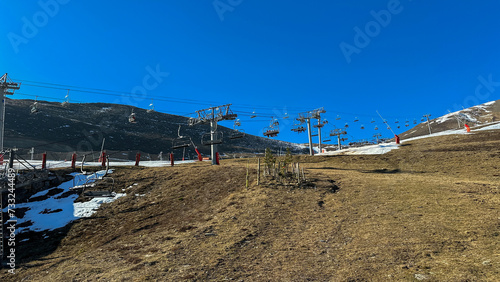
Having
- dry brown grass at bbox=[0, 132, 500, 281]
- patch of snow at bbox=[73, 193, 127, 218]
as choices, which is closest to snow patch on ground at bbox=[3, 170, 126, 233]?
patch of snow at bbox=[73, 193, 127, 218]

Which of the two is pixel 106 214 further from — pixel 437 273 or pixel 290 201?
pixel 437 273

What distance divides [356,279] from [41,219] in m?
20.5

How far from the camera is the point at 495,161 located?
1028 inches

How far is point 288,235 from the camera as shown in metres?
11.3

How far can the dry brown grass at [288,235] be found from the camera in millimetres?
7805

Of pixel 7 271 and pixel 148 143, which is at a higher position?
pixel 148 143

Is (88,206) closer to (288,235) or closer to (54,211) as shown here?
(54,211)

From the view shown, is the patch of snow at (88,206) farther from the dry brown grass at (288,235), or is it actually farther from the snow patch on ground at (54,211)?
the dry brown grass at (288,235)

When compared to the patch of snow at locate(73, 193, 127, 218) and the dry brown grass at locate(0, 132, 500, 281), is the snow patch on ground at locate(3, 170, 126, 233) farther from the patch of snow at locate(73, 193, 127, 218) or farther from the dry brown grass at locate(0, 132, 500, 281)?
the dry brown grass at locate(0, 132, 500, 281)

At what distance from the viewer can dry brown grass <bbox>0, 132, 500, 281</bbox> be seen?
780 cm

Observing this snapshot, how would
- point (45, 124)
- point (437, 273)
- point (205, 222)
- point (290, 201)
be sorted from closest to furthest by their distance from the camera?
point (437, 273)
point (205, 222)
point (290, 201)
point (45, 124)

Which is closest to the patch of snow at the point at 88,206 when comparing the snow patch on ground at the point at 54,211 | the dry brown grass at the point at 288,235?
the snow patch on ground at the point at 54,211

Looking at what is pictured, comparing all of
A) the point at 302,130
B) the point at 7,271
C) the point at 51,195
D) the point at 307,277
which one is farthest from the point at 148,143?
the point at 307,277

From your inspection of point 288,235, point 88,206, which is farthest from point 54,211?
point 288,235
